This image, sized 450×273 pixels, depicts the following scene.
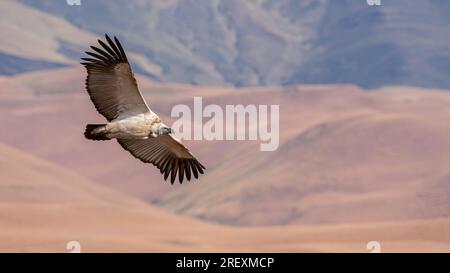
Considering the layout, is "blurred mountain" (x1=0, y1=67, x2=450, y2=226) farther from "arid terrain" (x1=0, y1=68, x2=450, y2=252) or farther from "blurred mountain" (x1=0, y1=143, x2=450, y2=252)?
"blurred mountain" (x1=0, y1=143, x2=450, y2=252)

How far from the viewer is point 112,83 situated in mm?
20422

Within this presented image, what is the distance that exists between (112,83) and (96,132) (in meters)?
1.17

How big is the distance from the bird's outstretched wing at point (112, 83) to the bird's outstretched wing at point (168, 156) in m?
1.56

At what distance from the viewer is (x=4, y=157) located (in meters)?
141

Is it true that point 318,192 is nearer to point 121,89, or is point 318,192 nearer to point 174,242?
point 174,242

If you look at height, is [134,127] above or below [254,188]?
below

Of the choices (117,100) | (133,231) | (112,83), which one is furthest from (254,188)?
(117,100)

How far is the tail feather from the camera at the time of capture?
19.5 m

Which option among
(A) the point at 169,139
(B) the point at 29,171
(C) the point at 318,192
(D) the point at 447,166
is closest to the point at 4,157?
(B) the point at 29,171

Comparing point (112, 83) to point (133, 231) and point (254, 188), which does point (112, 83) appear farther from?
point (254, 188)

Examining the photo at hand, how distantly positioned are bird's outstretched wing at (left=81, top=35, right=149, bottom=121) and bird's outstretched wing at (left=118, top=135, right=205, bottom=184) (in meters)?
1.56
